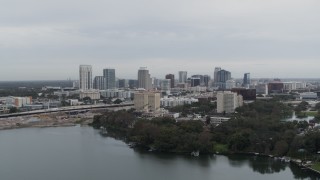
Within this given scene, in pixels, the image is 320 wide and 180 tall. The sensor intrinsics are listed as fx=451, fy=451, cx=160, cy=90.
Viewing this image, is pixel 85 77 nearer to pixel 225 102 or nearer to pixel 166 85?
pixel 166 85

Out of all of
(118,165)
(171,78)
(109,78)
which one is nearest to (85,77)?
(109,78)

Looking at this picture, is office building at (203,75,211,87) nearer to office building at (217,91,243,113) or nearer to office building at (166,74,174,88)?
office building at (166,74,174,88)

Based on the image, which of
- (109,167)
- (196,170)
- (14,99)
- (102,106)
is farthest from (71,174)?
(14,99)

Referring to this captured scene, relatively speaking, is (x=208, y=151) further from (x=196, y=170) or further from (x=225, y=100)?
(x=225, y=100)

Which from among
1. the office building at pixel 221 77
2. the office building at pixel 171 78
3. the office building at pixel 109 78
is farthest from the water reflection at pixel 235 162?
the office building at pixel 221 77

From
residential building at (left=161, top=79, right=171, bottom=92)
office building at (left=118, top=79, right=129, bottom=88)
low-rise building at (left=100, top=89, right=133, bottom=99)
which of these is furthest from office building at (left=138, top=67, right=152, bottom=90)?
office building at (left=118, top=79, right=129, bottom=88)
